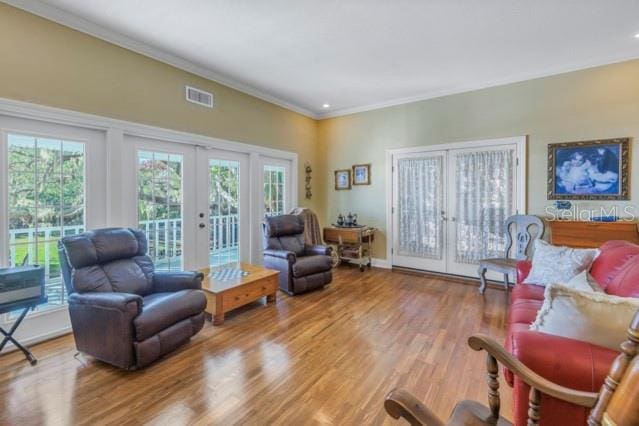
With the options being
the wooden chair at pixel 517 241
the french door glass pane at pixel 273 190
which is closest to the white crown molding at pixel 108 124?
the french door glass pane at pixel 273 190

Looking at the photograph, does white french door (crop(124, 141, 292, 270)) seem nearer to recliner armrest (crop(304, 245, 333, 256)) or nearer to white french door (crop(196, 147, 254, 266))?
white french door (crop(196, 147, 254, 266))

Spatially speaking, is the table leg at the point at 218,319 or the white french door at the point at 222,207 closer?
the table leg at the point at 218,319

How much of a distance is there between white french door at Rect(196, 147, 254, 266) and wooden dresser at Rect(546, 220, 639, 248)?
4.05 metres

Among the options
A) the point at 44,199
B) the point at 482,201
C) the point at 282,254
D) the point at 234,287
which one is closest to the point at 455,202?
the point at 482,201

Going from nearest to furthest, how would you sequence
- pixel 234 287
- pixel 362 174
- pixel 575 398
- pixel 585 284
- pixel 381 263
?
1. pixel 575 398
2. pixel 585 284
3. pixel 234 287
4. pixel 381 263
5. pixel 362 174

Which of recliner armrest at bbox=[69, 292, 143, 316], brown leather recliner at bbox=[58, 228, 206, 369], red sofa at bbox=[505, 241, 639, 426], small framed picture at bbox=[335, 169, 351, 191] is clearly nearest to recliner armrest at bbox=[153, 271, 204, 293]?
brown leather recliner at bbox=[58, 228, 206, 369]

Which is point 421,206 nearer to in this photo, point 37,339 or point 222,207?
point 222,207

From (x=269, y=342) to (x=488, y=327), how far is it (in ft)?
6.95

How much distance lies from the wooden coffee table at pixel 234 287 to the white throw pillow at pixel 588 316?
8.53 ft

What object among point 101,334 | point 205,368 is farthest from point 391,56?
point 101,334

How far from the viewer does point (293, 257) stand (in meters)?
3.98

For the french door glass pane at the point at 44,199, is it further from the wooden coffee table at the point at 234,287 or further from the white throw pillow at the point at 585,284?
the white throw pillow at the point at 585,284

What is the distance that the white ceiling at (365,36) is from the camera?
103 inches

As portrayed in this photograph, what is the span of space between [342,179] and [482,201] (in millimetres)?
2400
